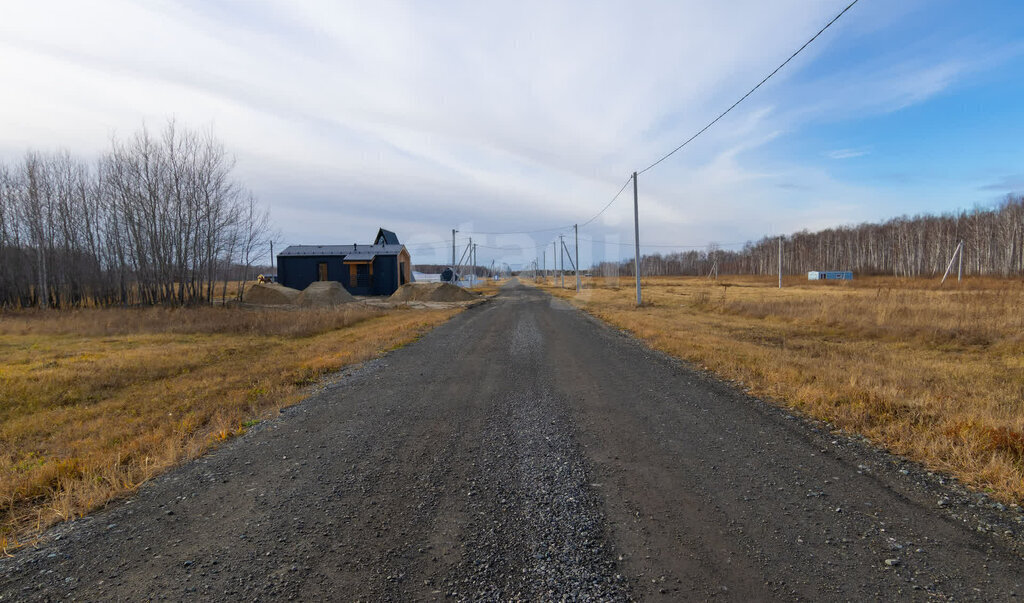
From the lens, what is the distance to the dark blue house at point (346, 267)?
39.2 m

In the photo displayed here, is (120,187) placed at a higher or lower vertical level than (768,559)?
higher

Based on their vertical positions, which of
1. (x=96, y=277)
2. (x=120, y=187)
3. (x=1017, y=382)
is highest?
(x=120, y=187)

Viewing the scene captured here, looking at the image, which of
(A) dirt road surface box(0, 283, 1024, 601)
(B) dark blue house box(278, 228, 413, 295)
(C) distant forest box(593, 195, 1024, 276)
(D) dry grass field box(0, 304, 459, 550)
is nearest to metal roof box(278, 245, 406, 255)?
(B) dark blue house box(278, 228, 413, 295)

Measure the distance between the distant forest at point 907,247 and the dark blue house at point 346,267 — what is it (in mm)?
51360

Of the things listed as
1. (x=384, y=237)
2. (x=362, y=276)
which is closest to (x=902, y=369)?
(x=362, y=276)

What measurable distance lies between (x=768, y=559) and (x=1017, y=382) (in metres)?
8.13

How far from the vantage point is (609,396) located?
259 inches

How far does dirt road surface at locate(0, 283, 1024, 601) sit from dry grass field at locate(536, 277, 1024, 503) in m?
A: 0.53

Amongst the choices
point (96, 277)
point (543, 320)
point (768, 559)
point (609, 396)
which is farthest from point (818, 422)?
point (96, 277)

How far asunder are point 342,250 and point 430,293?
13014 millimetres

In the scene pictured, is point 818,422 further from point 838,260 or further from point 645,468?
point 838,260

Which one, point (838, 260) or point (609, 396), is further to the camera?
point (838, 260)

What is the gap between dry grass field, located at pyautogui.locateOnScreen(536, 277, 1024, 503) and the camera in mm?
4117

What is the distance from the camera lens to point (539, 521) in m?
3.09
